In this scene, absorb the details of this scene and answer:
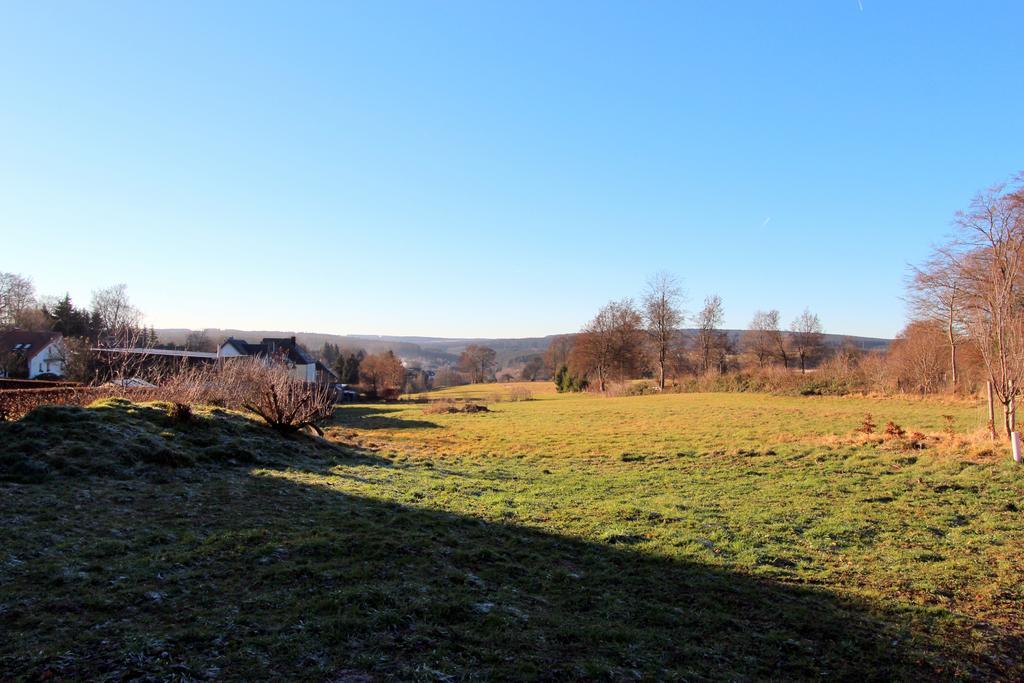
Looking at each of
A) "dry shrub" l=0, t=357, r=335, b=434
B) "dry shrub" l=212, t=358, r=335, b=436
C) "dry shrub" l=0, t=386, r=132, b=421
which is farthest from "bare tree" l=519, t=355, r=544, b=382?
"dry shrub" l=0, t=386, r=132, b=421

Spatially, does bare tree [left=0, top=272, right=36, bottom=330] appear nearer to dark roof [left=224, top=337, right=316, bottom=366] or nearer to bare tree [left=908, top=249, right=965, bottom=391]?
dark roof [left=224, top=337, right=316, bottom=366]

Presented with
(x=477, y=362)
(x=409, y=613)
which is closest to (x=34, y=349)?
(x=409, y=613)

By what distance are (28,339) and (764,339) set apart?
69985 mm

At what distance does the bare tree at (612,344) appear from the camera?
2211 inches

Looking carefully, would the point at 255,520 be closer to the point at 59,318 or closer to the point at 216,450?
the point at 216,450

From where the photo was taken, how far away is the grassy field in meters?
3.46

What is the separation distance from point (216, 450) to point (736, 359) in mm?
59243

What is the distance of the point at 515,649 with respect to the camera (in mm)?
3615

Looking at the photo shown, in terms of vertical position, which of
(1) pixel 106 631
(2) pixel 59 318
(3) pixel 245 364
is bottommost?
(1) pixel 106 631

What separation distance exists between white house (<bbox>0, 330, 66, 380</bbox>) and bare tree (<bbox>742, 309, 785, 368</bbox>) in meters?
63.7

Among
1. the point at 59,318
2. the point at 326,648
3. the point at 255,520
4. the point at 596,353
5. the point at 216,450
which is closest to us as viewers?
the point at 326,648

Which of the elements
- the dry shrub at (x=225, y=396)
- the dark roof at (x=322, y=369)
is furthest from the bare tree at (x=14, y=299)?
the dry shrub at (x=225, y=396)

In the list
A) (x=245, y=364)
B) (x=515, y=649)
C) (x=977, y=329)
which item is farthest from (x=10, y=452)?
(x=977, y=329)

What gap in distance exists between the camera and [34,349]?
1722 inches
